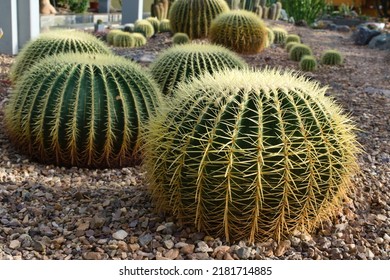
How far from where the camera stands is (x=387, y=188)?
3.91m

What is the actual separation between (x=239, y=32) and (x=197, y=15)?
57.7 inches

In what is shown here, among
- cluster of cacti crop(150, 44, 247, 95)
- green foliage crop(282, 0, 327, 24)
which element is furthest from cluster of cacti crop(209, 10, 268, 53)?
green foliage crop(282, 0, 327, 24)

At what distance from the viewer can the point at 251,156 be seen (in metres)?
2.63

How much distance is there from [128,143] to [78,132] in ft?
1.22

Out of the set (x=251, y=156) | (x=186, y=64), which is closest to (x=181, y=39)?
(x=186, y=64)

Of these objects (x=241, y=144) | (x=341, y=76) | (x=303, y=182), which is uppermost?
(x=241, y=144)

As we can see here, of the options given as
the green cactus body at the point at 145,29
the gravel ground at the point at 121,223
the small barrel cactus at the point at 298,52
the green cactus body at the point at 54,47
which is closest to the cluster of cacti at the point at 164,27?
the green cactus body at the point at 145,29

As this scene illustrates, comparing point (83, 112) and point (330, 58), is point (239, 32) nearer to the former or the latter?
point (330, 58)

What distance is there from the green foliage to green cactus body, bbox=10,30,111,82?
1470cm

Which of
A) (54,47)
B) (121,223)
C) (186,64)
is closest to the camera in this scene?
(121,223)

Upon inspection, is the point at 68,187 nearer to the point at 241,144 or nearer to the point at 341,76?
the point at 241,144

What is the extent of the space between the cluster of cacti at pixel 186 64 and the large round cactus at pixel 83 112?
3.59ft

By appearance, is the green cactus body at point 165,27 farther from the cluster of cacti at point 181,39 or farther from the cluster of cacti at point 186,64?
the cluster of cacti at point 186,64
